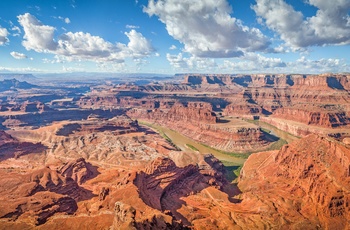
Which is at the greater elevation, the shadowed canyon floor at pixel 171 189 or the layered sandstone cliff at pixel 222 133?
the shadowed canyon floor at pixel 171 189

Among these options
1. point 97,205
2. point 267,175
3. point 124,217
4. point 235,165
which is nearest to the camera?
point 124,217

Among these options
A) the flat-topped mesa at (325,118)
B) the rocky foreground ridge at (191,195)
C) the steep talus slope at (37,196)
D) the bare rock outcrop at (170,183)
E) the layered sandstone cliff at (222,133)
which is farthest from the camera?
the flat-topped mesa at (325,118)

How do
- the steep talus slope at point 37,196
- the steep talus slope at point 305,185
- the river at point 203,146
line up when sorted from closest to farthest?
the steep talus slope at point 37,196 → the steep talus slope at point 305,185 → the river at point 203,146

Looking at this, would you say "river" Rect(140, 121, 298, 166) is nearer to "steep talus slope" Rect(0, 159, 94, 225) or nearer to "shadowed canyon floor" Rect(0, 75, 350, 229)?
"shadowed canyon floor" Rect(0, 75, 350, 229)

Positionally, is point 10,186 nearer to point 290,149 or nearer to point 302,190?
point 302,190

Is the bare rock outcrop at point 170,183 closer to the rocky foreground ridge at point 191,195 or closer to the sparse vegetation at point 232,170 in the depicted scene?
the rocky foreground ridge at point 191,195

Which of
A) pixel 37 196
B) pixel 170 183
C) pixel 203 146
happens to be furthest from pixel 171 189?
pixel 203 146

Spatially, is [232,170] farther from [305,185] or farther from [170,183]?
[170,183]

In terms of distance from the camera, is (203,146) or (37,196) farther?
(203,146)

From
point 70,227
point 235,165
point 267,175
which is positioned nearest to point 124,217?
point 70,227

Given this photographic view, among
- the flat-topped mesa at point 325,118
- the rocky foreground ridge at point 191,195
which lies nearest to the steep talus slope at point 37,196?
the rocky foreground ridge at point 191,195

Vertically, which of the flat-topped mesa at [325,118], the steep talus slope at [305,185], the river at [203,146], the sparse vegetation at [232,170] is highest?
the steep talus slope at [305,185]
